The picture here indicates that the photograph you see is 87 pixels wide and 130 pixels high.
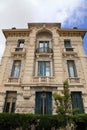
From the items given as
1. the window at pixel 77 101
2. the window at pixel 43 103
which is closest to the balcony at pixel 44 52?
the window at pixel 43 103

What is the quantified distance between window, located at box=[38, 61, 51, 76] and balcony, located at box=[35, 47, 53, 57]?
3.25 feet

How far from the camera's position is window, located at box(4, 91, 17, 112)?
523 inches

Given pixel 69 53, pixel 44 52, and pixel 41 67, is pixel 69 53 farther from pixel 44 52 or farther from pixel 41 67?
pixel 41 67

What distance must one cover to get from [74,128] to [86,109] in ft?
8.01

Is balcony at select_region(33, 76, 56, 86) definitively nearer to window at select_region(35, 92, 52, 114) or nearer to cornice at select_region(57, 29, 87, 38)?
window at select_region(35, 92, 52, 114)

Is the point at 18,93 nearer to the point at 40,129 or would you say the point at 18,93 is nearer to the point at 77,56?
the point at 40,129

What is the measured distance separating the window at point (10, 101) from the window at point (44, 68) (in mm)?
3461

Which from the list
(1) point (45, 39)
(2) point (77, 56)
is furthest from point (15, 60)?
(2) point (77, 56)

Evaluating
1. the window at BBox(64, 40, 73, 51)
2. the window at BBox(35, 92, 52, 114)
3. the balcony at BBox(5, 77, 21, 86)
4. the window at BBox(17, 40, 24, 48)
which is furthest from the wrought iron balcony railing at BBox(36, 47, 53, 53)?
the window at BBox(35, 92, 52, 114)

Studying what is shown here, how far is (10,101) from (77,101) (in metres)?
6.09

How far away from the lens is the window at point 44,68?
15.7 m

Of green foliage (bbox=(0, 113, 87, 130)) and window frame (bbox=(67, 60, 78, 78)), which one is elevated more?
window frame (bbox=(67, 60, 78, 78))

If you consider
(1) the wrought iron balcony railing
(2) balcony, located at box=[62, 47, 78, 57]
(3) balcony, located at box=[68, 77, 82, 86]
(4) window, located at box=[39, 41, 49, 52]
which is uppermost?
(4) window, located at box=[39, 41, 49, 52]

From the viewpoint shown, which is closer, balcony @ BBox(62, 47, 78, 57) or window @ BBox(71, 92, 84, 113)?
window @ BBox(71, 92, 84, 113)
